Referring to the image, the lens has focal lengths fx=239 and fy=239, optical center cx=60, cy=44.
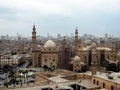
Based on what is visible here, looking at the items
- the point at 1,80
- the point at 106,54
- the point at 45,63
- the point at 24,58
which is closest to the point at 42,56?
the point at 45,63

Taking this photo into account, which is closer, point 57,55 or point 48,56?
point 48,56

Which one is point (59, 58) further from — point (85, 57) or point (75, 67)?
point (75, 67)

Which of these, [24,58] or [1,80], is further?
[24,58]

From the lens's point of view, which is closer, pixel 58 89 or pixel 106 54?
pixel 58 89

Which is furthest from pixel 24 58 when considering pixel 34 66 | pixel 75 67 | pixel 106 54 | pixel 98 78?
pixel 98 78

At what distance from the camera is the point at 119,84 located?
59.7 feet

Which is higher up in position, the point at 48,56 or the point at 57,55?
the point at 57,55

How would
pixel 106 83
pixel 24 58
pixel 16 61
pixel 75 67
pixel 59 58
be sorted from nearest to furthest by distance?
pixel 106 83 < pixel 75 67 < pixel 59 58 < pixel 16 61 < pixel 24 58

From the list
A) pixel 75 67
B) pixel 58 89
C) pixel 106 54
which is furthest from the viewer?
pixel 106 54

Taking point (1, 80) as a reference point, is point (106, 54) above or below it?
above

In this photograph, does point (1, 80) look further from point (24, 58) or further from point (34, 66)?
point (24, 58)

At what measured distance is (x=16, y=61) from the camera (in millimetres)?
58938

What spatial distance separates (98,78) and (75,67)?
612 inches

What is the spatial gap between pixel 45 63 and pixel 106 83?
24904 millimetres
